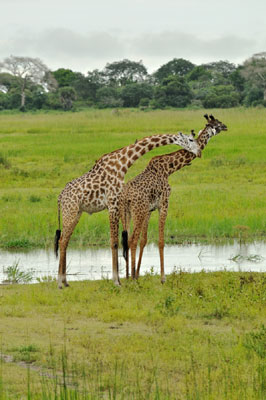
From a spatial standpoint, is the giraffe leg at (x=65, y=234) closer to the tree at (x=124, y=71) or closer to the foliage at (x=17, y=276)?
the foliage at (x=17, y=276)

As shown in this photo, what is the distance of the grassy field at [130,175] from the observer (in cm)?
1538

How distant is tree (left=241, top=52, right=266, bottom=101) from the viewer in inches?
2133

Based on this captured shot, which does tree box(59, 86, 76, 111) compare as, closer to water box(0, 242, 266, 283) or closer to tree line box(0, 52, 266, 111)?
tree line box(0, 52, 266, 111)

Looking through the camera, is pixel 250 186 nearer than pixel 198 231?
No

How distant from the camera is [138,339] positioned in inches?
296

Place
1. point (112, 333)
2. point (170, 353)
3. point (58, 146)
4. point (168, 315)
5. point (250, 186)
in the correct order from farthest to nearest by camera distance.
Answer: point (58, 146) < point (250, 186) < point (168, 315) < point (112, 333) < point (170, 353)

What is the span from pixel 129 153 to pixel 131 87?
43.4 m

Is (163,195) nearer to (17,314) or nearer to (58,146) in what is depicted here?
(17,314)

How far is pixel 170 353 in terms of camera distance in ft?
22.9

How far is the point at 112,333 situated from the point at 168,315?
76 centimetres

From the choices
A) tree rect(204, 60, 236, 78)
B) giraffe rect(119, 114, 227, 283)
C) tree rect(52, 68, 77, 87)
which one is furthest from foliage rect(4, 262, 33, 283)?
tree rect(204, 60, 236, 78)

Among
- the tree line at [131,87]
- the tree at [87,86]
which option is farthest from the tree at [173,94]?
the tree at [87,86]

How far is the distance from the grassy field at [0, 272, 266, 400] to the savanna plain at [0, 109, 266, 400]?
0.04 ft

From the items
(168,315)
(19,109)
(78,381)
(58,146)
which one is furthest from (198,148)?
(19,109)
